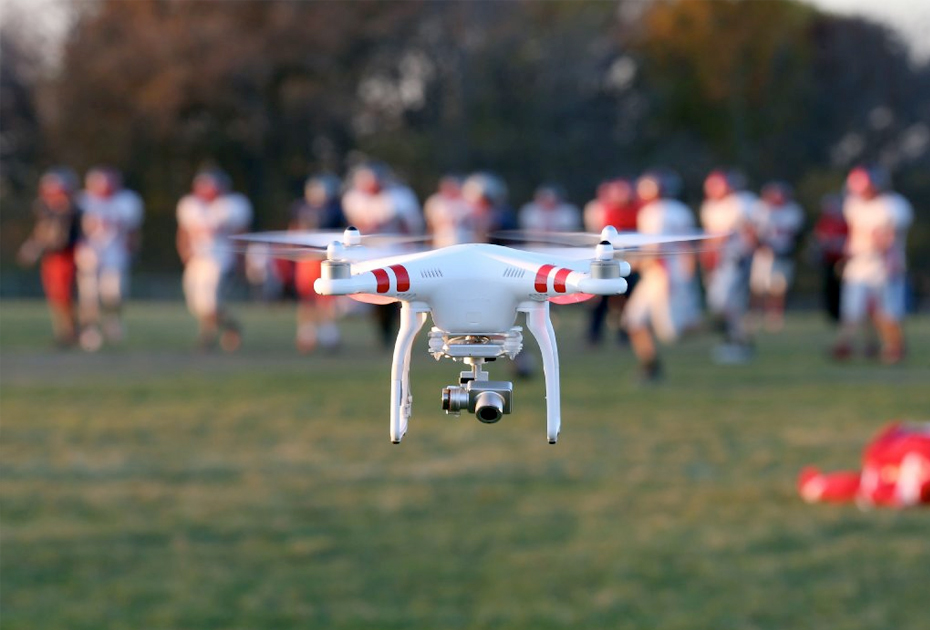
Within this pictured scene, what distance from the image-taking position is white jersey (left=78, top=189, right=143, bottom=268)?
141 ft

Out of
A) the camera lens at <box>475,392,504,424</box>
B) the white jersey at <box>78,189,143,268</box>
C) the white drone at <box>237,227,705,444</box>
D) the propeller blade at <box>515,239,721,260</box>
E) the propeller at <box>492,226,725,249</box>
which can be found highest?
the white jersey at <box>78,189,143,268</box>

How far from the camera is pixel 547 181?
66062 millimetres

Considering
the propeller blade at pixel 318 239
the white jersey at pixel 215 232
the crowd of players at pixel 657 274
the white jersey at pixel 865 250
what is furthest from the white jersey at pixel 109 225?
the propeller blade at pixel 318 239

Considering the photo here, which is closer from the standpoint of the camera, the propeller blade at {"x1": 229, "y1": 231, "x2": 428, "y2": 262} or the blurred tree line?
the propeller blade at {"x1": 229, "y1": 231, "x2": 428, "y2": 262}

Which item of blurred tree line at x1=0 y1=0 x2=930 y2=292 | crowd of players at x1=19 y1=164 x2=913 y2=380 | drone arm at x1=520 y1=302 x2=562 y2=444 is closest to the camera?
drone arm at x1=520 y1=302 x2=562 y2=444

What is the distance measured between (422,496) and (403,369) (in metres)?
61.3

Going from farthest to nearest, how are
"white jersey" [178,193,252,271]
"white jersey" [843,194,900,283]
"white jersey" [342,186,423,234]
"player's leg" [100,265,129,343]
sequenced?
1. "player's leg" [100,265,129,343]
2. "white jersey" [843,194,900,283]
3. "white jersey" [342,186,423,234]
4. "white jersey" [178,193,252,271]

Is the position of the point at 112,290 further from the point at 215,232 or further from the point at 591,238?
the point at 591,238

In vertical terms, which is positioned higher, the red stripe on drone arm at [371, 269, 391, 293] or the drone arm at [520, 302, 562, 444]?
the red stripe on drone arm at [371, 269, 391, 293]

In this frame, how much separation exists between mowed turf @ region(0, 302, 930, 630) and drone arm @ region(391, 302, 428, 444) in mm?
46510

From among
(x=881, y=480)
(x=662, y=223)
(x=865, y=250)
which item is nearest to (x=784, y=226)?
(x=881, y=480)

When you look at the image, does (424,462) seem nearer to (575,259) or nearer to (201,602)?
(201,602)

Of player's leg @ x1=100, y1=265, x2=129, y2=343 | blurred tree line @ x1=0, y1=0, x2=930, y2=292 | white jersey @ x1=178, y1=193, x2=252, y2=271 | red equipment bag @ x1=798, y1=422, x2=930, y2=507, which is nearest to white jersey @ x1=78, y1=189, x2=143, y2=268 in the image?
player's leg @ x1=100, y1=265, x2=129, y2=343

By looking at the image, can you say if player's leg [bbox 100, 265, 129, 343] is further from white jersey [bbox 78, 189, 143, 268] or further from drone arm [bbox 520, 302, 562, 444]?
drone arm [bbox 520, 302, 562, 444]
